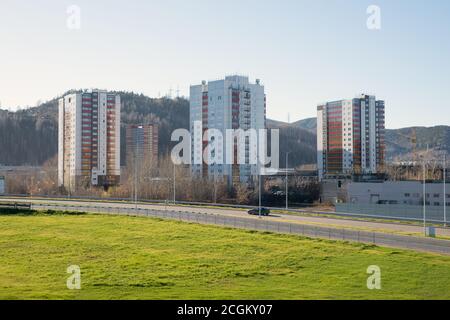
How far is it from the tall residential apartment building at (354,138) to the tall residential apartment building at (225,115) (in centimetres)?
2520

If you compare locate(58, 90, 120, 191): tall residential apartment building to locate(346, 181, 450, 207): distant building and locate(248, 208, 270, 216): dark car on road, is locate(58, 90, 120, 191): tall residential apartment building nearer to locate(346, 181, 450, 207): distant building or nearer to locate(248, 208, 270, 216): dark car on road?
locate(346, 181, 450, 207): distant building

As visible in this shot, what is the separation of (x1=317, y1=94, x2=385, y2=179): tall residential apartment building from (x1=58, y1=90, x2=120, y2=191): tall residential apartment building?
45998 millimetres

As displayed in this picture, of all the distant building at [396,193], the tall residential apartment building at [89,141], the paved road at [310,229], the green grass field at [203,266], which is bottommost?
the green grass field at [203,266]

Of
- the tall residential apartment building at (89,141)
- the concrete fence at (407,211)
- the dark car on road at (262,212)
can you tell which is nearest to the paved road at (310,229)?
the dark car on road at (262,212)

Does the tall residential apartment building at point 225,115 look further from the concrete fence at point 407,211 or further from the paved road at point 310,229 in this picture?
the concrete fence at point 407,211

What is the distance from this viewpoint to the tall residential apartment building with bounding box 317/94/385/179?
4626 inches

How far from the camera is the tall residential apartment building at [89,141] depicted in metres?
98.7

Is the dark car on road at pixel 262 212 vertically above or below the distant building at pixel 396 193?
below

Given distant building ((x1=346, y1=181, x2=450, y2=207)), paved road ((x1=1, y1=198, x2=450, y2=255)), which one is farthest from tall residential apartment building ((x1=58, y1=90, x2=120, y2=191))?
distant building ((x1=346, y1=181, x2=450, y2=207))

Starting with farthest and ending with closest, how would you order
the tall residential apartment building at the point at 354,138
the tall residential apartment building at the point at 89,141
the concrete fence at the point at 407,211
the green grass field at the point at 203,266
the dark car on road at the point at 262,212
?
the tall residential apartment building at the point at 354,138 < the tall residential apartment building at the point at 89,141 < the dark car on road at the point at 262,212 < the concrete fence at the point at 407,211 < the green grass field at the point at 203,266

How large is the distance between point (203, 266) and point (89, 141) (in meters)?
76.0

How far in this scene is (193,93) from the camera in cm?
10075

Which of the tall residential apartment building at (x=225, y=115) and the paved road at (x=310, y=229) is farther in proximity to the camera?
the tall residential apartment building at (x=225, y=115)
